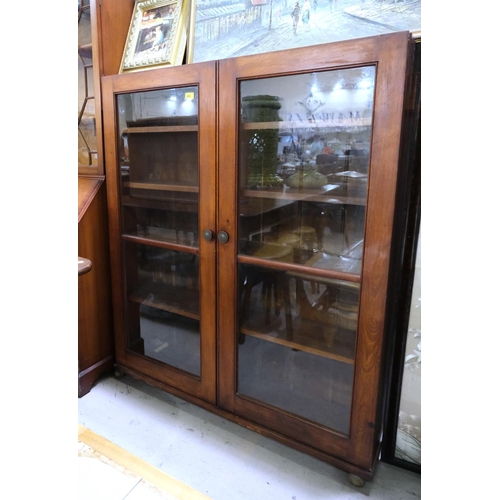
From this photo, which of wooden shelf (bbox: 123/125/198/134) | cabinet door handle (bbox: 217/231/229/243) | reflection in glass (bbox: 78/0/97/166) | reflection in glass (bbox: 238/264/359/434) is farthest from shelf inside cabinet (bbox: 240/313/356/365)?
reflection in glass (bbox: 78/0/97/166)

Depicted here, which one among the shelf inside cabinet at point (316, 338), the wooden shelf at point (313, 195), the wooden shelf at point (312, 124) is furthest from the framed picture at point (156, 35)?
the shelf inside cabinet at point (316, 338)

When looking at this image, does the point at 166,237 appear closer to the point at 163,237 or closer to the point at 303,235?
the point at 163,237

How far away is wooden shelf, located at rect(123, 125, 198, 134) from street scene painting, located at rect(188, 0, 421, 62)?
1.06 feet

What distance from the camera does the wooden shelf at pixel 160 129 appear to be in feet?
4.51

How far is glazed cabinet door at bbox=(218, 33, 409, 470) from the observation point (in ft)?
3.40

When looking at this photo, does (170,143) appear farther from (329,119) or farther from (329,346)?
(329,346)

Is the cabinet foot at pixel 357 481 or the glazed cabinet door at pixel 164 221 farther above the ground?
the glazed cabinet door at pixel 164 221

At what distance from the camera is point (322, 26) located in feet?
4.22

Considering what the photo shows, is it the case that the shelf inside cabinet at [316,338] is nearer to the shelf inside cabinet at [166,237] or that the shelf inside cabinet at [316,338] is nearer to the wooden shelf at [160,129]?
the shelf inside cabinet at [166,237]

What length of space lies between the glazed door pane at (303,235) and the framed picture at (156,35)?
49cm

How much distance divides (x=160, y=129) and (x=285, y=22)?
0.62 m

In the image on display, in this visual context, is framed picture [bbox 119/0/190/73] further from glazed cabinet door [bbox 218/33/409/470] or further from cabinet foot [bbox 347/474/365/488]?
cabinet foot [bbox 347/474/365/488]

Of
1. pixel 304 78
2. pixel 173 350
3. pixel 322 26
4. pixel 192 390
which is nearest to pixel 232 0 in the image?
pixel 322 26

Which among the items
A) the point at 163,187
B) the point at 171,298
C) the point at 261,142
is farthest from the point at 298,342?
the point at 163,187
